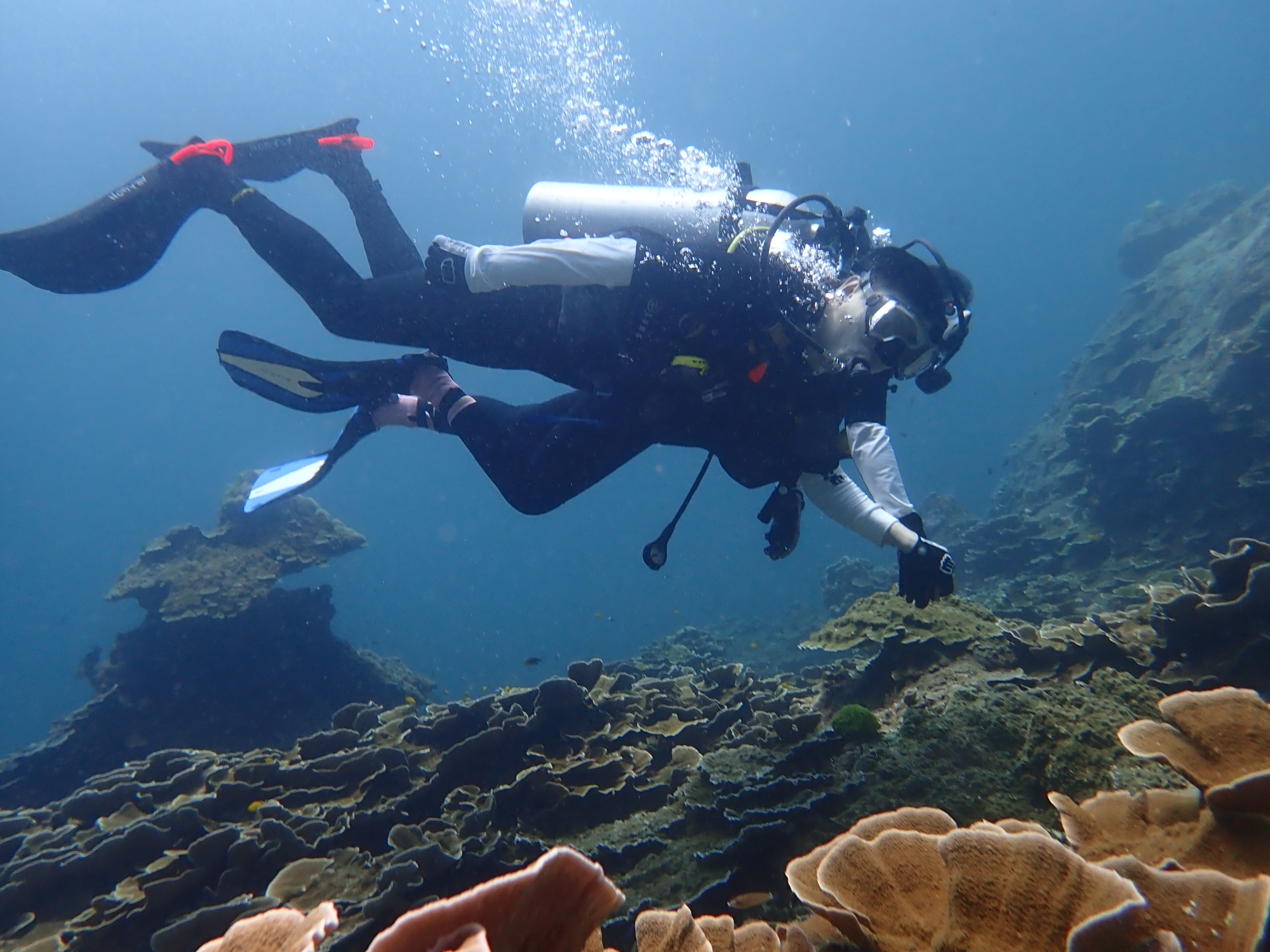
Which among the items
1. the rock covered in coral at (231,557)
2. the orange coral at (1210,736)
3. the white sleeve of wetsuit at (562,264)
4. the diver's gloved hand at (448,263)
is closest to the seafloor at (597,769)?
the orange coral at (1210,736)

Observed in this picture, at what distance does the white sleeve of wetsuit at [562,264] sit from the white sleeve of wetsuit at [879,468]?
214 cm

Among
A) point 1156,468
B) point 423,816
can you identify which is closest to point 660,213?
point 423,816

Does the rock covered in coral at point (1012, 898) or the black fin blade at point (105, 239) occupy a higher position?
the black fin blade at point (105, 239)

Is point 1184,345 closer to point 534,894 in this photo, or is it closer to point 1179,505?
point 1179,505

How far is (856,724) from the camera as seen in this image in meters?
3.92

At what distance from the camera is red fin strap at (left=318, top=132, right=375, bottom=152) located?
596cm

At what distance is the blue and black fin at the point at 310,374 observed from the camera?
5.45 metres

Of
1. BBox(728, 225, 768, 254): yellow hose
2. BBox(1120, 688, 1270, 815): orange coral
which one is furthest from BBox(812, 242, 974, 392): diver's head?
BBox(1120, 688, 1270, 815): orange coral

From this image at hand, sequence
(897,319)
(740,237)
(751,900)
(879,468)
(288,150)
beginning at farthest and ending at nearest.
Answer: (288,150), (740,237), (879,468), (897,319), (751,900)

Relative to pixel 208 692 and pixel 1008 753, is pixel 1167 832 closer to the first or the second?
pixel 1008 753

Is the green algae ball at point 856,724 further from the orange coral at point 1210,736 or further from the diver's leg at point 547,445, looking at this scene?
the diver's leg at point 547,445

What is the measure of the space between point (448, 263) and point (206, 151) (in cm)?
268

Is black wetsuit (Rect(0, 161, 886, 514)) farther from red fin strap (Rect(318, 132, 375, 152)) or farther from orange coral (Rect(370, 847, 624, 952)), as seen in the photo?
orange coral (Rect(370, 847, 624, 952))

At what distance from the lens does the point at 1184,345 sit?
53.7 feet
